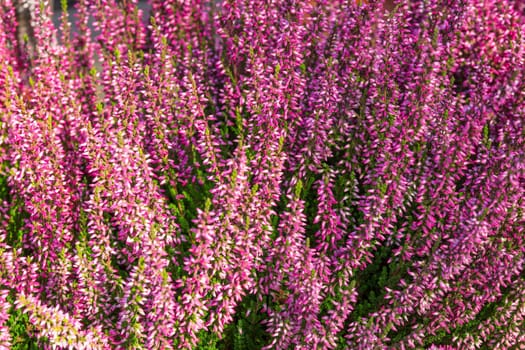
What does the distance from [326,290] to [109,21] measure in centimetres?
299

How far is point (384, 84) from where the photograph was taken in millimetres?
3666

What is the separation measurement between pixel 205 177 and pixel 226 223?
1.49 metres

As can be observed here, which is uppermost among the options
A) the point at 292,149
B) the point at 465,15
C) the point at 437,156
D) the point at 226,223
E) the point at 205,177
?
the point at 465,15

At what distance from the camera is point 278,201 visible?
375 cm

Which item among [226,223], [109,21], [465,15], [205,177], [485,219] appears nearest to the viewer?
[226,223]

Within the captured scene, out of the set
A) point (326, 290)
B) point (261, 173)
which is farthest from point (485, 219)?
point (261, 173)

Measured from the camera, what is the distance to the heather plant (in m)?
3.05

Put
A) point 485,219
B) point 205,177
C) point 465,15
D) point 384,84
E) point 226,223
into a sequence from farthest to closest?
point 205,177 → point 465,15 → point 384,84 → point 485,219 → point 226,223

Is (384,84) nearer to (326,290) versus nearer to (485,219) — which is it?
(485,219)

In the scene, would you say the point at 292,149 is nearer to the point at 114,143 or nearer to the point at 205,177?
the point at 205,177

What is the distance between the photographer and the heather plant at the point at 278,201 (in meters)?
3.05

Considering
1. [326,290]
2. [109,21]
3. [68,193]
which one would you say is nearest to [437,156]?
[326,290]

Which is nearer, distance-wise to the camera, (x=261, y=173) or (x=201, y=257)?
(x=201, y=257)

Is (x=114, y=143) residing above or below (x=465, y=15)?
below
